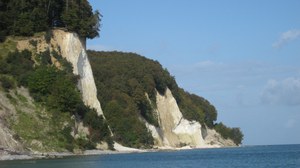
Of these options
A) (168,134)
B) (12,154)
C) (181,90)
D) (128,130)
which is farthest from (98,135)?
(181,90)

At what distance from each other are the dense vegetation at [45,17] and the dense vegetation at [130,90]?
962 inches

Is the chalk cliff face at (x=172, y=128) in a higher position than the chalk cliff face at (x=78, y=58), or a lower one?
lower

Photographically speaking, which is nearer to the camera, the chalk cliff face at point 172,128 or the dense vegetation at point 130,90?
the dense vegetation at point 130,90

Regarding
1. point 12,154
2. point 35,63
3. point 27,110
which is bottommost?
point 12,154

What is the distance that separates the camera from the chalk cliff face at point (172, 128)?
12738 cm

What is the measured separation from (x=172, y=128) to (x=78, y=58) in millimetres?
54838

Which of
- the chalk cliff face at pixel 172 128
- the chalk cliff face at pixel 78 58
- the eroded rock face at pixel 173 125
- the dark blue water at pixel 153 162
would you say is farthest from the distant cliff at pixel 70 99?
the dark blue water at pixel 153 162

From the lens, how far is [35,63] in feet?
260

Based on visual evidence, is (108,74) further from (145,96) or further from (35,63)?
(35,63)

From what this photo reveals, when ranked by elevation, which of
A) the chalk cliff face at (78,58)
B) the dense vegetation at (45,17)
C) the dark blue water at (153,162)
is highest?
the dense vegetation at (45,17)

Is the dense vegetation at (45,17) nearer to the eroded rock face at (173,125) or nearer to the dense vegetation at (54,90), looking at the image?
the dense vegetation at (54,90)

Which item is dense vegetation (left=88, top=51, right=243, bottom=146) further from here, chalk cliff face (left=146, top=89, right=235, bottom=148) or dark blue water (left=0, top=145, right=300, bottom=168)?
dark blue water (left=0, top=145, right=300, bottom=168)

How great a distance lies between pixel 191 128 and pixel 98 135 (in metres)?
67.0

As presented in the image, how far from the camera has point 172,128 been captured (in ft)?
448
